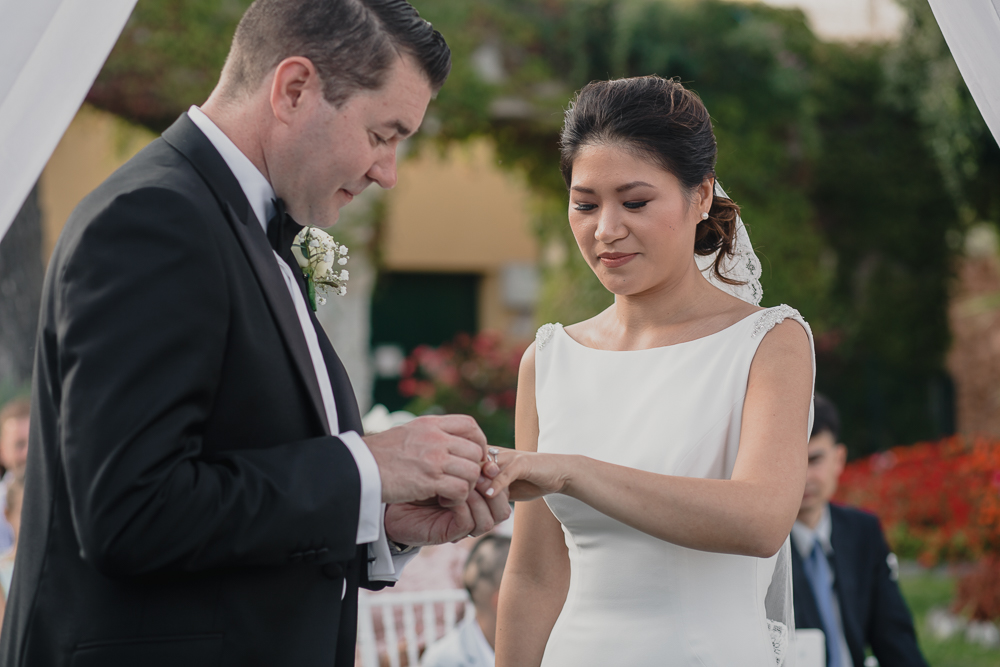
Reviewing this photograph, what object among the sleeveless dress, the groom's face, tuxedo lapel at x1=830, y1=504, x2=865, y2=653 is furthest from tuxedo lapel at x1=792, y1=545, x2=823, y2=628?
the groom's face

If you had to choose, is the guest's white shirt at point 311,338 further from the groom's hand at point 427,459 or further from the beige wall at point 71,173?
the beige wall at point 71,173

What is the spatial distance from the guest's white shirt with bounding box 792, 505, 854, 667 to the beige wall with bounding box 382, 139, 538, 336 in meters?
12.8

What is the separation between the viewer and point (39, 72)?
181cm

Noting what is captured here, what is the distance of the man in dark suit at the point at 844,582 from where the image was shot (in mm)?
3635

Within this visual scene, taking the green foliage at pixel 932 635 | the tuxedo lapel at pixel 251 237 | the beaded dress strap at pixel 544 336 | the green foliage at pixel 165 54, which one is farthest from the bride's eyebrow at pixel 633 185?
the green foliage at pixel 165 54

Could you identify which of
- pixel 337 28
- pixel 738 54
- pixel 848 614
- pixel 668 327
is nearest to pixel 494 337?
pixel 738 54

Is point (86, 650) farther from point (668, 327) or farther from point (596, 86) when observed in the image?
point (596, 86)

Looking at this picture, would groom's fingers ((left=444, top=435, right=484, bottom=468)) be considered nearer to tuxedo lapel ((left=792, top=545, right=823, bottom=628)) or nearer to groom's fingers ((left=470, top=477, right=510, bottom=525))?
groom's fingers ((left=470, top=477, right=510, bottom=525))

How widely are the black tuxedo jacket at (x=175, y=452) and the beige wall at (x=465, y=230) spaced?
1483 cm

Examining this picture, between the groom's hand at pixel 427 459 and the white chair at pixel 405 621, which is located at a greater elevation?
the groom's hand at pixel 427 459

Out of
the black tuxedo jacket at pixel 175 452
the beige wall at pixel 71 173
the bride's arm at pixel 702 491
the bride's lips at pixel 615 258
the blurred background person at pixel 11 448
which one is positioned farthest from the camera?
the beige wall at pixel 71 173

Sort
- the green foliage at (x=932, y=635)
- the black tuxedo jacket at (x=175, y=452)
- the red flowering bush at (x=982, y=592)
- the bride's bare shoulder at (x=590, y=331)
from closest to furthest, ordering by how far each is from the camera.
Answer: the black tuxedo jacket at (x=175, y=452), the bride's bare shoulder at (x=590, y=331), the green foliage at (x=932, y=635), the red flowering bush at (x=982, y=592)

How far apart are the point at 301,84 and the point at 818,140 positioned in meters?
10.0

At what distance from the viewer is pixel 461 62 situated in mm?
8953
